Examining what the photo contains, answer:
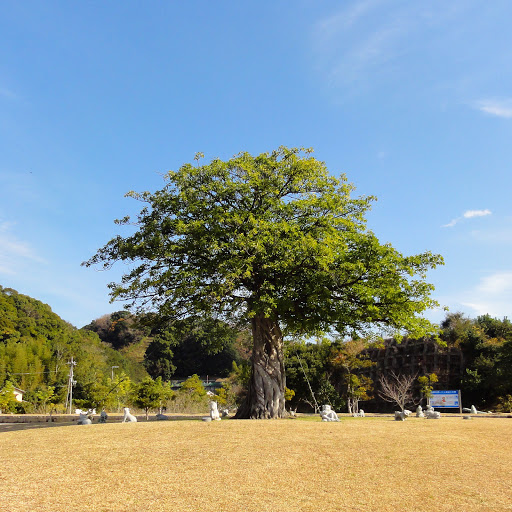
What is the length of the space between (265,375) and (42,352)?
41.6 metres

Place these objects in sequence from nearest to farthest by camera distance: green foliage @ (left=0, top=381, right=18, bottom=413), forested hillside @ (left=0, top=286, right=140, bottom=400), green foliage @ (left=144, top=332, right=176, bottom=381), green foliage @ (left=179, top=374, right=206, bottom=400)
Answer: green foliage @ (left=0, top=381, right=18, bottom=413) → green foliage @ (left=179, top=374, right=206, bottom=400) → forested hillside @ (left=0, top=286, right=140, bottom=400) → green foliage @ (left=144, top=332, right=176, bottom=381)

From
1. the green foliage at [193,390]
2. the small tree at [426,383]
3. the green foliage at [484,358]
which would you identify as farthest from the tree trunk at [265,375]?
the green foliage at [193,390]

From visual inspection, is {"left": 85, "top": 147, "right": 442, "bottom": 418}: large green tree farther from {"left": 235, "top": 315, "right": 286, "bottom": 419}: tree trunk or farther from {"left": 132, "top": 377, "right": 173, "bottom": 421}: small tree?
{"left": 132, "top": 377, "right": 173, "bottom": 421}: small tree

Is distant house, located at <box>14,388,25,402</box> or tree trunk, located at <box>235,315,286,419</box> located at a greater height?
tree trunk, located at <box>235,315,286,419</box>

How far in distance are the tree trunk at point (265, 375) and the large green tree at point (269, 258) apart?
1.5 inches

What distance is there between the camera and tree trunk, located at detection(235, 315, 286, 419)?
55.4 feet

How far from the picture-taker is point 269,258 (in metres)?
16.1

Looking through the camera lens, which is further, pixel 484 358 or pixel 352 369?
pixel 352 369

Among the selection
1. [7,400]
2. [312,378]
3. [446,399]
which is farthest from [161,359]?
→ [446,399]

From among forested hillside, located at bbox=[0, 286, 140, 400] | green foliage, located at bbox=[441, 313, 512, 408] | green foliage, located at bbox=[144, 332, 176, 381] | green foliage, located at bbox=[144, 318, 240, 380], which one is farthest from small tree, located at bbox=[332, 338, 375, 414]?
green foliage, located at bbox=[144, 332, 176, 381]

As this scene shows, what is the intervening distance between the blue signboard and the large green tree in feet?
46.1

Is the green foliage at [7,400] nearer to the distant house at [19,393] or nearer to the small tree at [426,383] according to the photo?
the distant house at [19,393]

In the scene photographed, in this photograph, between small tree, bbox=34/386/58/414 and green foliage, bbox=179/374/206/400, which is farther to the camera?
green foliage, bbox=179/374/206/400

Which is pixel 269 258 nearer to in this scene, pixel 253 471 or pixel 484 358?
pixel 253 471
